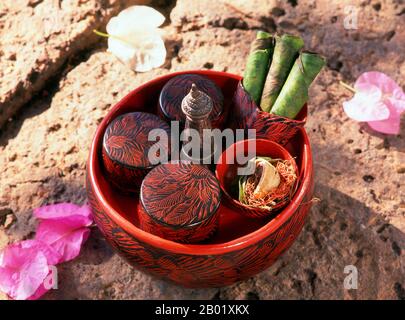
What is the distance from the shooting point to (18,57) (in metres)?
1.43

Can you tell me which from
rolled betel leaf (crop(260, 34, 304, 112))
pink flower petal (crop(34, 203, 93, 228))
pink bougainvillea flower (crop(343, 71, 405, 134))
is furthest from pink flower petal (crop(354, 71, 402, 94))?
pink flower petal (crop(34, 203, 93, 228))

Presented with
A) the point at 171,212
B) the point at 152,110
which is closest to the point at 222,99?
the point at 152,110

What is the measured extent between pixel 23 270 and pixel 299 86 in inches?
25.4

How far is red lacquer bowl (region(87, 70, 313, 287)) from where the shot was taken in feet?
3.09

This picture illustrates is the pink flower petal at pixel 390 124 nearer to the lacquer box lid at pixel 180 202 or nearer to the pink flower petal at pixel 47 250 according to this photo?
the lacquer box lid at pixel 180 202

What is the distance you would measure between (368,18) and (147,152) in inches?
30.8

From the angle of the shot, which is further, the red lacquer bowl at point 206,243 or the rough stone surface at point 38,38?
the rough stone surface at point 38,38

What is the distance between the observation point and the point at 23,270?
1.15 metres

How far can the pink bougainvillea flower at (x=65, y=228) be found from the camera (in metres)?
1.17

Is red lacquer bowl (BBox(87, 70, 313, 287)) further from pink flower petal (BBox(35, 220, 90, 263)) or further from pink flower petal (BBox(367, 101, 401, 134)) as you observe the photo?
pink flower petal (BBox(367, 101, 401, 134))

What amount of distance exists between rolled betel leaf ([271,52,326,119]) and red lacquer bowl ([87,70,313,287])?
0.07 metres

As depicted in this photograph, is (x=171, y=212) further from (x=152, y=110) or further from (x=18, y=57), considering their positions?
(x=18, y=57)

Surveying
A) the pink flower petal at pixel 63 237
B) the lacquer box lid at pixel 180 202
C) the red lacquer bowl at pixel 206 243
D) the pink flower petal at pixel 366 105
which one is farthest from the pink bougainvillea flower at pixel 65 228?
the pink flower petal at pixel 366 105

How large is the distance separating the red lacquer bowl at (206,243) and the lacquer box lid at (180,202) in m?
0.02
